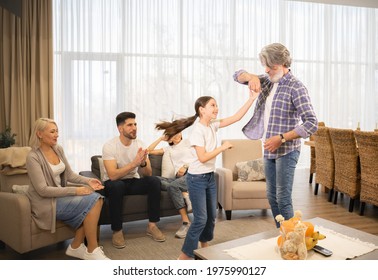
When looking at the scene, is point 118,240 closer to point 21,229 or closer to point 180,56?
point 21,229

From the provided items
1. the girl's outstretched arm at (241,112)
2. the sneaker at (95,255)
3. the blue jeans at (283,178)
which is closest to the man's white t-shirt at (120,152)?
the sneaker at (95,255)

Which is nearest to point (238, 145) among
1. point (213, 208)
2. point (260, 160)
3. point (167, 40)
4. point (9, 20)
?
point (260, 160)

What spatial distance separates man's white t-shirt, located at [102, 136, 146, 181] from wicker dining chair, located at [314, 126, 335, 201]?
212 centimetres

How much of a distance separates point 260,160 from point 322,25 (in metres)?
3.90

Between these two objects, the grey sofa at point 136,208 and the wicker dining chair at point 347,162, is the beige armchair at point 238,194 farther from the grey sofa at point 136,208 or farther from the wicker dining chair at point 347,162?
the wicker dining chair at point 347,162

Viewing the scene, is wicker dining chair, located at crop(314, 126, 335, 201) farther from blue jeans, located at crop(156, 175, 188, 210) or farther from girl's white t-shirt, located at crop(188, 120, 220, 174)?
girl's white t-shirt, located at crop(188, 120, 220, 174)

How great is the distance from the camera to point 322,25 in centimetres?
705

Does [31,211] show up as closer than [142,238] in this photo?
Yes

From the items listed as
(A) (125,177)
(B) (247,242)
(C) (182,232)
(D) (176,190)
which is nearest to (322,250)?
(B) (247,242)

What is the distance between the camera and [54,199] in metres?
2.80

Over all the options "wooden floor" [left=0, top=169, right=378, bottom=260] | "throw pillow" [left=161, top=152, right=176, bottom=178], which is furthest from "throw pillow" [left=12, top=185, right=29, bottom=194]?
A: "throw pillow" [left=161, top=152, right=176, bottom=178]

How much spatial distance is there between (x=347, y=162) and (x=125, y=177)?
2.17 meters

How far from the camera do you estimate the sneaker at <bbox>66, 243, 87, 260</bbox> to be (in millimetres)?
2857
